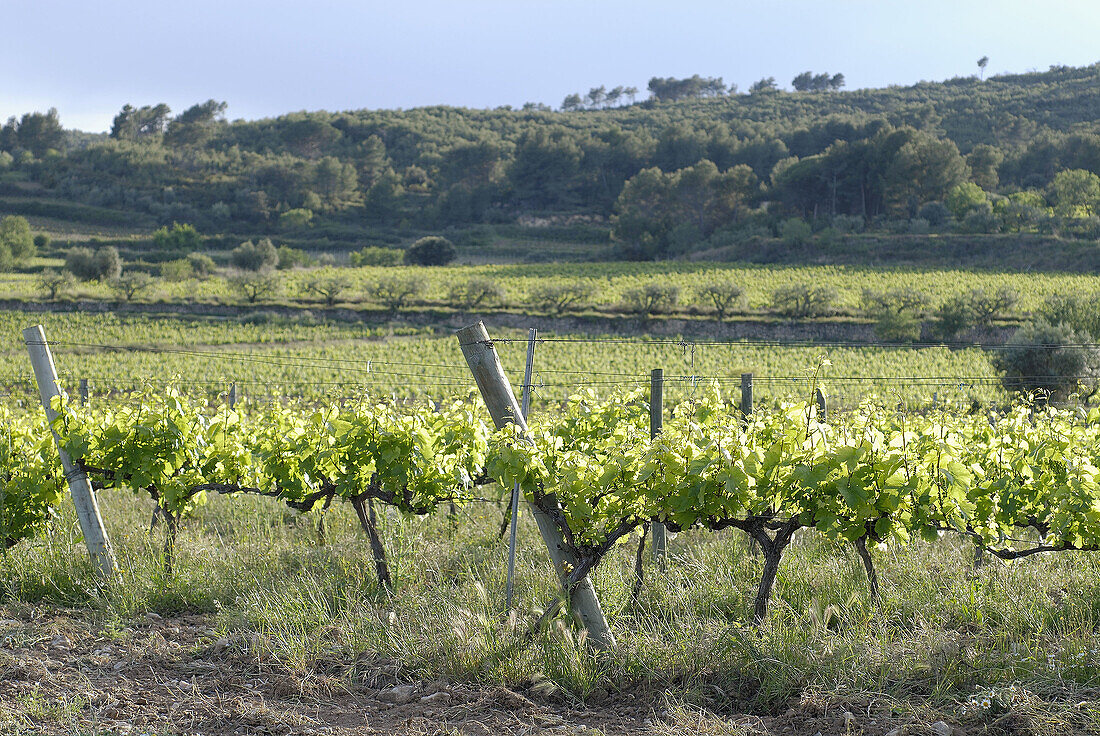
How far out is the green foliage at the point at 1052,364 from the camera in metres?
16.9

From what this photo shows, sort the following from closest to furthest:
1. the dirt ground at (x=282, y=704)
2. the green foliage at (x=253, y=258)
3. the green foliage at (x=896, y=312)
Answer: the dirt ground at (x=282, y=704) → the green foliage at (x=896, y=312) → the green foliage at (x=253, y=258)

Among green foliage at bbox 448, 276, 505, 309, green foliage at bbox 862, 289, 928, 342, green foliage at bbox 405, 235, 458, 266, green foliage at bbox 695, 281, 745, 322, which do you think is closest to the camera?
green foliage at bbox 862, 289, 928, 342

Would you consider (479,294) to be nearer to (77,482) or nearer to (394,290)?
(394,290)

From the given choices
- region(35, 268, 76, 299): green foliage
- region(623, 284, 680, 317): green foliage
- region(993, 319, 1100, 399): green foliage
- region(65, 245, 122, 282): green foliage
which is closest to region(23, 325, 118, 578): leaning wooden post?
region(993, 319, 1100, 399): green foliage

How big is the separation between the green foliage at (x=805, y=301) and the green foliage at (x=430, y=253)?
94.5ft

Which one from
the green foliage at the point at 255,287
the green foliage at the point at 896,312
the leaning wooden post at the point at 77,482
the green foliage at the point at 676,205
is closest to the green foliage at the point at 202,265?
the green foliage at the point at 255,287

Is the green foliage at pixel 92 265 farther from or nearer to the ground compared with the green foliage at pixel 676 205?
nearer to the ground

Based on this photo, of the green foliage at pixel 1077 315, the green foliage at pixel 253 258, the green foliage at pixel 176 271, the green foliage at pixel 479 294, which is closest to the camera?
the green foliage at pixel 1077 315

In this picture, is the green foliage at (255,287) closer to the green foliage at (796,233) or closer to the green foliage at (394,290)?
the green foliage at (394,290)

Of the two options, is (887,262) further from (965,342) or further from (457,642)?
(457,642)

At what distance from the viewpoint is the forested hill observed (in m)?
59.4

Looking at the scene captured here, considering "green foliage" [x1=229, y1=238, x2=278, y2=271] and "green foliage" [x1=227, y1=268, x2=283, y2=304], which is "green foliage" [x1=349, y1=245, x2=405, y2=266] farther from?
"green foliage" [x1=227, y1=268, x2=283, y2=304]

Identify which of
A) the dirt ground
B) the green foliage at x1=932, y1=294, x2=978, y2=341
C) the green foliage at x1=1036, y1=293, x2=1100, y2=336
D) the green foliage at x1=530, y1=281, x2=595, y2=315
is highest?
the dirt ground

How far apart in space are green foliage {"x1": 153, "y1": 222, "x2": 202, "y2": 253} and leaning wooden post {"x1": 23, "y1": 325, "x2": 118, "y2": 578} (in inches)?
2336
